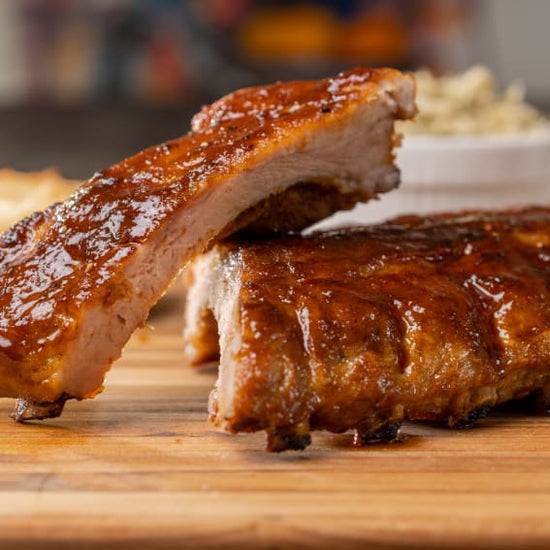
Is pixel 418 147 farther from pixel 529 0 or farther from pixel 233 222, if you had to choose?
pixel 529 0

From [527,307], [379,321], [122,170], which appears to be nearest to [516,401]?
[527,307]

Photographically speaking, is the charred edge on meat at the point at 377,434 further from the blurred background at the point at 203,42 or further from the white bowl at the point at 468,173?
the blurred background at the point at 203,42

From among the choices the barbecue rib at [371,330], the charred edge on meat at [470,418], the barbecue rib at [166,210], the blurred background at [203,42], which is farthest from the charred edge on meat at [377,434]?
the blurred background at [203,42]

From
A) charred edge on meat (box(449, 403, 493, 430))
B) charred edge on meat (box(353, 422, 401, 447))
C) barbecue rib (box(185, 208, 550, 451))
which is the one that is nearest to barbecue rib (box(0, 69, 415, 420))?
barbecue rib (box(185, 208, 550, 451))

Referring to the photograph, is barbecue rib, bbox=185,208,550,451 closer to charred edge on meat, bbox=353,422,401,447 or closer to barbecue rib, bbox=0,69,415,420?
charred edge on meat, bbox=353,422,401,447

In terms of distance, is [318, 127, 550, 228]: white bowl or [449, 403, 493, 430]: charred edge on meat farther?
[318, 127, 550, 228]: white bowl
